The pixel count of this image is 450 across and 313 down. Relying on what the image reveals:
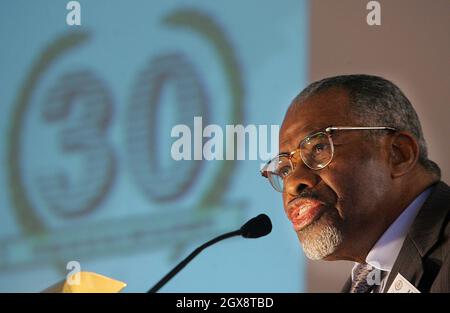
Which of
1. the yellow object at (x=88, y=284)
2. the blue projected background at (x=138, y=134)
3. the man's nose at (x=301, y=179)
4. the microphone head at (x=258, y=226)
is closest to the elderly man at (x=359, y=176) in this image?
the man's nose at (x=301, y=179)

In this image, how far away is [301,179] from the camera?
207cm

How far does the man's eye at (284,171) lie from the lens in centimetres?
216

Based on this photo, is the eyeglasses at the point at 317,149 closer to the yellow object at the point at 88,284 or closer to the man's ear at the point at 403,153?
the man's ear at the point at 403,153

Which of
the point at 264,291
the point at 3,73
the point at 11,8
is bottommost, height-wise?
the point at 264,291

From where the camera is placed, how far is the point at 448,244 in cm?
178

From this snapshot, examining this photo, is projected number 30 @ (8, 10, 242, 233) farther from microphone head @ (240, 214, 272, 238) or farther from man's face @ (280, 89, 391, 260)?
man's face @ (280, 89, 391, 260)

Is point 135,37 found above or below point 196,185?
above

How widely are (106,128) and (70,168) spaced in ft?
0.70

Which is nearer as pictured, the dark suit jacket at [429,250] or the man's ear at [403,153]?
the dark suit jacket at [429,250]

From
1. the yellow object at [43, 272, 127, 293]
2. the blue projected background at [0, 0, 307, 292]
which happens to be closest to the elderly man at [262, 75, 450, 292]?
the blue projected background at [0, 0, 307, 292]

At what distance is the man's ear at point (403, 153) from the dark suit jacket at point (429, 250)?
0.13m
